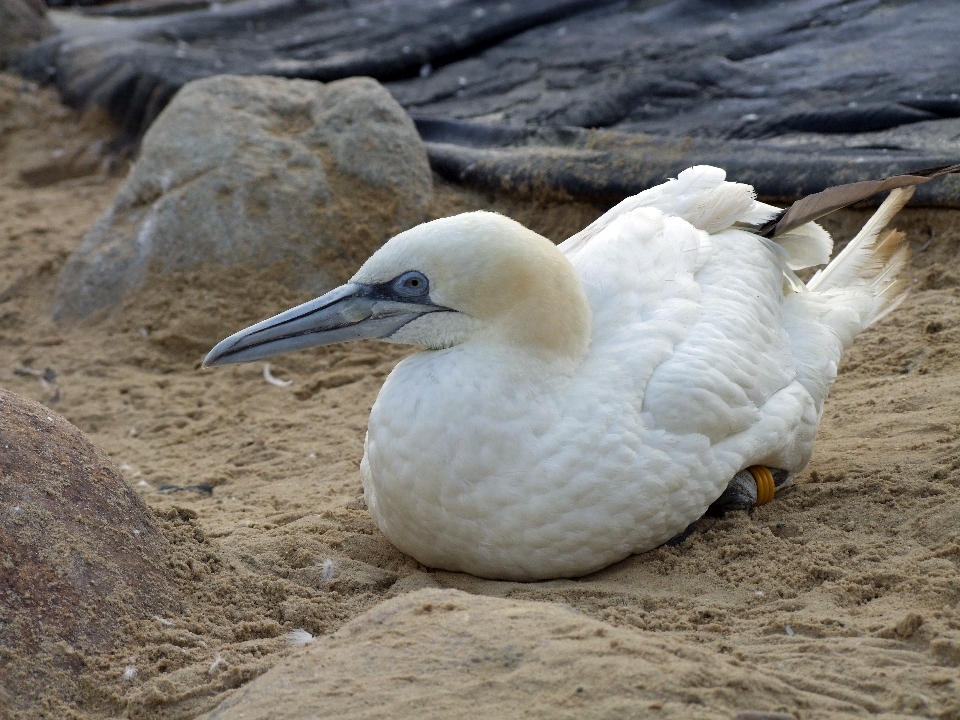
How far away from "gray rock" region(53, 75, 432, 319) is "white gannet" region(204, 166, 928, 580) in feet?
9.61

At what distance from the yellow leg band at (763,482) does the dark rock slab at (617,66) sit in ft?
8.35

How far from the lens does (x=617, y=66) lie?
7746 millimetres

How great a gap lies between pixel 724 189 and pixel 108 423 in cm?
338

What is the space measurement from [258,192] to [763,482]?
385 cm

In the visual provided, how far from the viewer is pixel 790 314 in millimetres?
4320

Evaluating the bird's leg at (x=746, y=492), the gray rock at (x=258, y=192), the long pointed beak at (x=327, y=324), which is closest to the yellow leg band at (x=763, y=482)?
the bird's leg at (x=746, y=492)

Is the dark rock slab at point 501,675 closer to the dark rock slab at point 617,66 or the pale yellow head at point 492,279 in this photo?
the pale yellow head at point 492,279

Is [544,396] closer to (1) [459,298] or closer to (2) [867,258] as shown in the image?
(1) [459,298]

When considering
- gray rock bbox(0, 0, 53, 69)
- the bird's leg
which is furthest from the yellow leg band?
gray rock bbox(0, 0, 53, 69)

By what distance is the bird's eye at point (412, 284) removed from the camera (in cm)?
336

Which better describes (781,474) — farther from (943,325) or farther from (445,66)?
(445,66)

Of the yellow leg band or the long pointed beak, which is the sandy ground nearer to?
the yellow leg band

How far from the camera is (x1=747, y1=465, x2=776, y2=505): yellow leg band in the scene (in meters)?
3.73

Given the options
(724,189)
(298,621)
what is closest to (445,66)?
(724,189)
